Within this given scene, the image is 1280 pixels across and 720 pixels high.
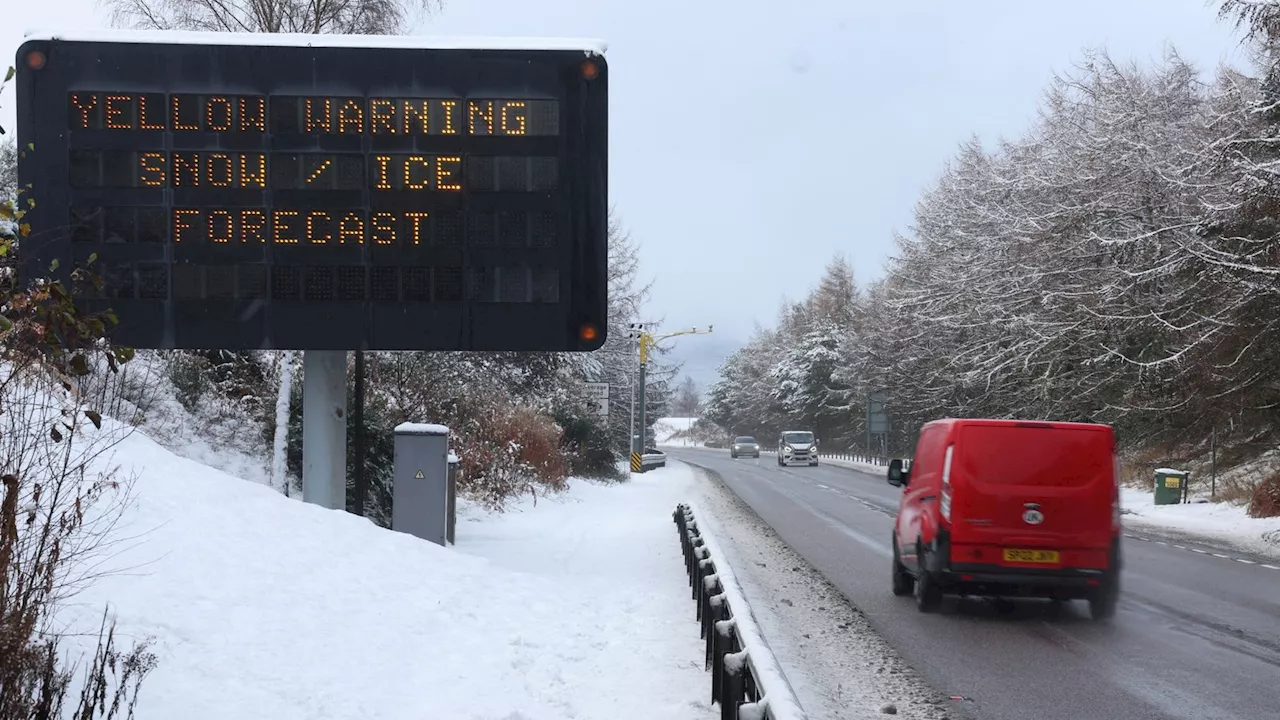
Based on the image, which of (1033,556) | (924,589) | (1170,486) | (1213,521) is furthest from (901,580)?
(1170,486)

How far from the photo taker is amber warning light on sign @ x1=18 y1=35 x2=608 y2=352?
45.4ft

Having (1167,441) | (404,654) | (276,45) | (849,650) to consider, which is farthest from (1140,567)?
(1167,441)

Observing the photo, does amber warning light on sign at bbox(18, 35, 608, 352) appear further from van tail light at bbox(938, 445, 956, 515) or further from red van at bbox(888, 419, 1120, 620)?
red van at bbox(888, 419, 1120, 620)

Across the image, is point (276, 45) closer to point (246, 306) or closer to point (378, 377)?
point (246, 306)

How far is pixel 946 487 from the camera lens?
12.4m

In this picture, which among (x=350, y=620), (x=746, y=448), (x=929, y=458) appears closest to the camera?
(x=350, y=620)

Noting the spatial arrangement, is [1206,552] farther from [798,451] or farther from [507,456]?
[798,451]

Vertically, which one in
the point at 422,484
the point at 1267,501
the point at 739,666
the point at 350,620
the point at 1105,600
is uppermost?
the point at 422,484

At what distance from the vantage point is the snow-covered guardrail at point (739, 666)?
20.0 feet

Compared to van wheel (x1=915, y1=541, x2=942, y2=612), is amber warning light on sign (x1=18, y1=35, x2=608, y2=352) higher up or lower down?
higher up

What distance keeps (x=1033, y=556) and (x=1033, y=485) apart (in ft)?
2.27

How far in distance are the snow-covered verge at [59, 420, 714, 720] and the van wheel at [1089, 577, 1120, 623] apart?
13.4ft

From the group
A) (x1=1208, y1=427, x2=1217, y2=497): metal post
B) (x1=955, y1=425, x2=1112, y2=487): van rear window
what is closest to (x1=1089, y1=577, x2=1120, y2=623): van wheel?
(x1=955, y1=425, x2=1112, y2=487): van rear window

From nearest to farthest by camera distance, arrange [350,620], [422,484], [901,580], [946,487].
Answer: [350,620] → [946,487] → [901,580] → [422,484]
